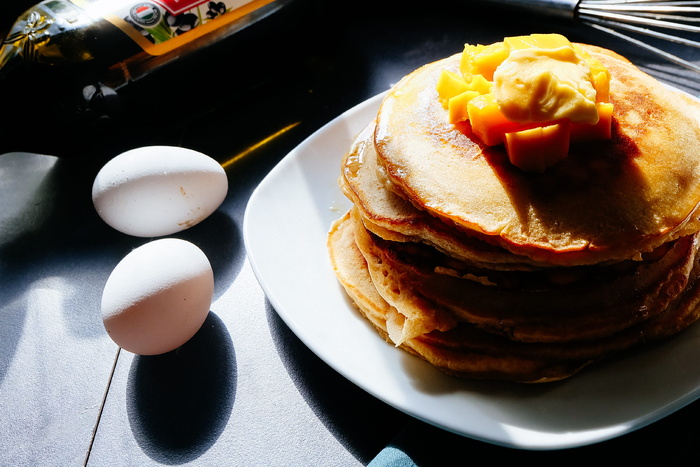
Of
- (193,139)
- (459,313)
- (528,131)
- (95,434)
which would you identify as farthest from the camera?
(193,139)

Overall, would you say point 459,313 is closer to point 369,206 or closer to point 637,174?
point 369,206

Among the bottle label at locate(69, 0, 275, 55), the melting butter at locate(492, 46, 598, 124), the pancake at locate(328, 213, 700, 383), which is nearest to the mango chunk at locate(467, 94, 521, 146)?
the melting butter at locate(492, 46, 598, 124)

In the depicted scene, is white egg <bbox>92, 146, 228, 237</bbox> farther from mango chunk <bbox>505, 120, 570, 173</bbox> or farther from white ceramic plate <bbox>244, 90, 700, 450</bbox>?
mango chunk <bbox>505, 120, 570, 173</bbox>

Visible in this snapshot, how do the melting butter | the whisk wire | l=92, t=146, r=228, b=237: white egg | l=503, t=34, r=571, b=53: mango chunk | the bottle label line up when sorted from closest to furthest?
the melting butter → l=503, t=34, r=571, b=53: mango chunk → l=92, t=146, r=228, b=237: white egg → the bottle label → the whisk wire

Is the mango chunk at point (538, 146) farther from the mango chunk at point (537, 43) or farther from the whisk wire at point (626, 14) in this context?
the whisk wire at point (626, 14)

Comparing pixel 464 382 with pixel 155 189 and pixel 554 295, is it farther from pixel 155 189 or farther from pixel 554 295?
pixel 155 189

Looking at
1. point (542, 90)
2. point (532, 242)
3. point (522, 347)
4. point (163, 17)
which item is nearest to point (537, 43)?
Answer: point (542, 90)

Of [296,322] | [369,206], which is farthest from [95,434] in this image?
[369,206]
